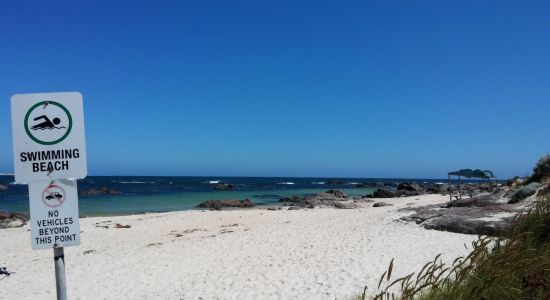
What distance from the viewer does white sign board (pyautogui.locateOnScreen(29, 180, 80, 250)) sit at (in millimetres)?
2656

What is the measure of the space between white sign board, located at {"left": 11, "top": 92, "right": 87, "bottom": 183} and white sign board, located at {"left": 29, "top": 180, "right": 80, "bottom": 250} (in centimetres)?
7

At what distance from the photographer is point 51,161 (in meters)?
2.68

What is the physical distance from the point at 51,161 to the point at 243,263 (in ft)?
24.5

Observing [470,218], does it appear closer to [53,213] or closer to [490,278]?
[490,278]

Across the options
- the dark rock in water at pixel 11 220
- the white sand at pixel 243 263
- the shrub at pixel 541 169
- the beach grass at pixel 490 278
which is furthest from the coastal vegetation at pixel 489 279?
the dark rock in water at pixel 11 220

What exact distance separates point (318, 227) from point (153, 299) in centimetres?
928

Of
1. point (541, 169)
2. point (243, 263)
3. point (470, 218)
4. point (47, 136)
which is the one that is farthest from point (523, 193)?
point (47, 136)

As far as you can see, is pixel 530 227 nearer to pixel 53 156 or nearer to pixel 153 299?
pixel 53 156

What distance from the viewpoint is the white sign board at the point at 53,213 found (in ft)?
8.71

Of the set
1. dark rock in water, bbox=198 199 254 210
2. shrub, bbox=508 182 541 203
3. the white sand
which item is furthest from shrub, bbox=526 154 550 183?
dark rock in water, bbox=198 199 254 210

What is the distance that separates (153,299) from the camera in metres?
7.29

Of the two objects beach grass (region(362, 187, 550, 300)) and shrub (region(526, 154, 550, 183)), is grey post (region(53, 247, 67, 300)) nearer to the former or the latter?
beach grass (region(362, 187, 550, 300))

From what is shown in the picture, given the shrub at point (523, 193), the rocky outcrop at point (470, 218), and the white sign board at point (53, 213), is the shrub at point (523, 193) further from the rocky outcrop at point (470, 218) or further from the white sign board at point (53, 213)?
the white sign board at point (53, 213)

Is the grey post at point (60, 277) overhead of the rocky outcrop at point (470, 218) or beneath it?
overhead
